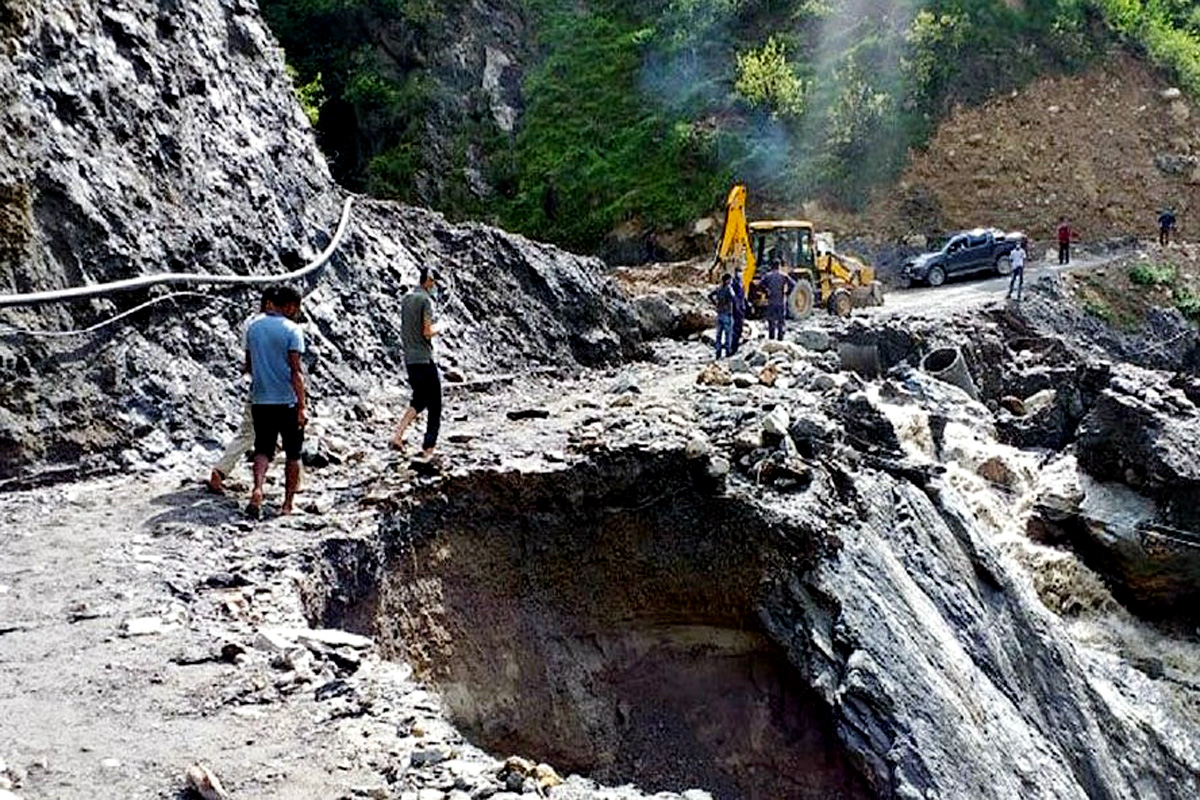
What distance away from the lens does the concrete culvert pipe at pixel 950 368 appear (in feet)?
57.1

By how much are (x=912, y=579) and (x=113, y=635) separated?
249 inches

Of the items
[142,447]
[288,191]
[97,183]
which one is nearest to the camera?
[142,447]

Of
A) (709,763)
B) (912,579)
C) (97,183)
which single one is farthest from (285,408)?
(912,579)

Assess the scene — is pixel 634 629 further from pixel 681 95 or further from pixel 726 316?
pixel 681 95

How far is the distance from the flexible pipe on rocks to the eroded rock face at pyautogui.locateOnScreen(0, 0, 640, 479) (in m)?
0.15

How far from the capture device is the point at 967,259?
1028 inches

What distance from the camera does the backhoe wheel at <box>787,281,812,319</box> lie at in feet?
65.3

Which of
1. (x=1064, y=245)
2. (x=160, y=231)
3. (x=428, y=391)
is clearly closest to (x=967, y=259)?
(x=1064, y=245)

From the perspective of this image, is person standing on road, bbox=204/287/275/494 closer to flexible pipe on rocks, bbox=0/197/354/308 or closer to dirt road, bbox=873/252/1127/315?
flexible pipe on rocks, bbox=0/197/354/308

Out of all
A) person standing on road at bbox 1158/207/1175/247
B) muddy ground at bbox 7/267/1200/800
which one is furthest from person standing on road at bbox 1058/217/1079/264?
muddy ground at bbox 7/267/1200/800

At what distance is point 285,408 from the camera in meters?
7.04

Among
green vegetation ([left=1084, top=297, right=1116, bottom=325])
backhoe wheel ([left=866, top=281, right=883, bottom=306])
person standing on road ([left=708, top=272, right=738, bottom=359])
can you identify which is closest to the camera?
person standing on road ([left=708, top=272, right=738, bottom=359])

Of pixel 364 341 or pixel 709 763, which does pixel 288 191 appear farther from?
pixel 709 763

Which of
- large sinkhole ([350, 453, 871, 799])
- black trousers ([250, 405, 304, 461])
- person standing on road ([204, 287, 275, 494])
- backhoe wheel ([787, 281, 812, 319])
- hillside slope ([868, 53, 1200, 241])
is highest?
hillside slope ([868, 53, 1200, 241])
